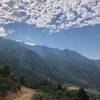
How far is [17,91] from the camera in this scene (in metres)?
61.4

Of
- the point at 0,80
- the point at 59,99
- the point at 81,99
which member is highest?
the point at 0,80

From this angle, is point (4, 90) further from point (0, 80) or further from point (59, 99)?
point (59, 99)

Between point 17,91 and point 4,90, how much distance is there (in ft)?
19.7

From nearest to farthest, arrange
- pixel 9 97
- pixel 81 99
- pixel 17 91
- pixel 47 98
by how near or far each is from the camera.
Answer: pixel 47 98 < pixel 9 97 < pixel 17 91 < pixel 81 99

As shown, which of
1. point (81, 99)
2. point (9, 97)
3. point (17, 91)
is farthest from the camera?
point (81, 99)

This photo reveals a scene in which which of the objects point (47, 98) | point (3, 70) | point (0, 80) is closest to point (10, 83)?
point (0, 80)

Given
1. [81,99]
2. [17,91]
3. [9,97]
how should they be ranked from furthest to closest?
[81,99] < [17,91] < [9,97]

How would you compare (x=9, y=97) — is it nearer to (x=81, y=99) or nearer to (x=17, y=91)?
(x=17, y=91)

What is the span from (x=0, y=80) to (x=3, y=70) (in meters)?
15.4

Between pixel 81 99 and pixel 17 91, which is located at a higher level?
pixel 17 91

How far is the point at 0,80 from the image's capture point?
194ft

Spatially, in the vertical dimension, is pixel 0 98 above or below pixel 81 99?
above

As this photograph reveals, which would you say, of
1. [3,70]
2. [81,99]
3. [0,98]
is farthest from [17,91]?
[81,99]

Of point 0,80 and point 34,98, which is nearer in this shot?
point 34,98
